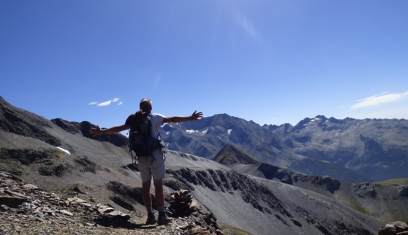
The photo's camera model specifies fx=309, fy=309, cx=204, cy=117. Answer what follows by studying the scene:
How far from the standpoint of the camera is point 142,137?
34.3 ft

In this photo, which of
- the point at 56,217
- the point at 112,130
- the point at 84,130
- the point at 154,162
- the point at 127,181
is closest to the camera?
the point at 56,217

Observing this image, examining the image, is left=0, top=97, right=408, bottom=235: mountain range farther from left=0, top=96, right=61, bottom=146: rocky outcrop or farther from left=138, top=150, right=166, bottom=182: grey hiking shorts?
left=138, top=150, right=166, bottom=182: grey hiking shorts

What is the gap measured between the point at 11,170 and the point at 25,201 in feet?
93.3

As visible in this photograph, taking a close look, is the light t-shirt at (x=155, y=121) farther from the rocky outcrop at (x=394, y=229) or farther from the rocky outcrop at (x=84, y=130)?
the rocky outcrop at (x=84, y=130)

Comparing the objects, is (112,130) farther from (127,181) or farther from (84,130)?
(84,130)

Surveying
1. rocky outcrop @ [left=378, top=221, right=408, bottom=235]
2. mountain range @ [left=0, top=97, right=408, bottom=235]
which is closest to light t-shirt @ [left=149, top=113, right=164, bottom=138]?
rocky outcrop @ [left=378, top=221, right=408, bottom=235]

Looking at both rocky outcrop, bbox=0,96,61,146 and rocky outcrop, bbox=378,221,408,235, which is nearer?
rocky outcrop, bbox=378,221,408,235

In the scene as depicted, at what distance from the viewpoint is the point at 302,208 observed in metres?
130

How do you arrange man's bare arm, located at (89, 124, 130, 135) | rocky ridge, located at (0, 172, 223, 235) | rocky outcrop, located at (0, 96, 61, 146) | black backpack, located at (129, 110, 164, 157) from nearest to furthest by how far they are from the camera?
1. rocky ridge, located at (0, 172, 223, 235)
2. black backpack, located at (129, 110, 164, 157)
3. man's bare arm, located at (89, 124, 130, 135)
4. rocky outcrop, located at (0, 96, 61, 146)

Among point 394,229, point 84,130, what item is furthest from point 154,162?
point 84,130

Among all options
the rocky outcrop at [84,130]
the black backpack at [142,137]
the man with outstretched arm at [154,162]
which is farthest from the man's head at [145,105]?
the rocky outcrop at [84,130]

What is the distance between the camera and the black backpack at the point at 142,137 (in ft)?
34.1

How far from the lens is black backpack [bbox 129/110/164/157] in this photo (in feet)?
34.1

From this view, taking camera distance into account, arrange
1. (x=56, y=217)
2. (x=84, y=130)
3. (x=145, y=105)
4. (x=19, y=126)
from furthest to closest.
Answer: (x=84, y=130)
(x=19, y=126)
(x=145, y=105)
(x=56, y=217)
